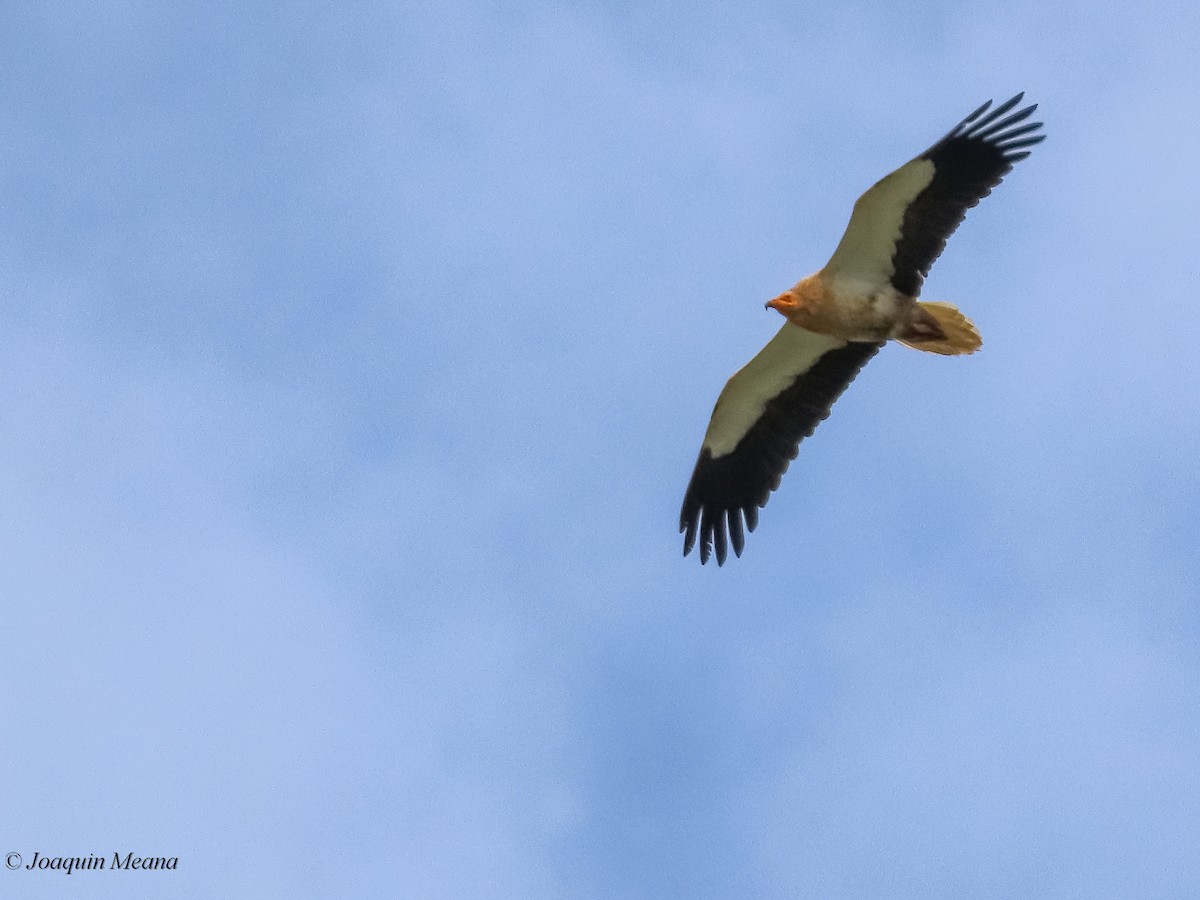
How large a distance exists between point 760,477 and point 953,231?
2785 mm

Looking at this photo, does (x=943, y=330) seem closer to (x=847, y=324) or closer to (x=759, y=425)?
(x=847, y=324)

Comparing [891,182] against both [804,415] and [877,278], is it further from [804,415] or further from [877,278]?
[804,415]

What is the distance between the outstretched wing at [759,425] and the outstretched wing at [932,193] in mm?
1003

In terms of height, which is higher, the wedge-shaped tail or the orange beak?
the orange beak

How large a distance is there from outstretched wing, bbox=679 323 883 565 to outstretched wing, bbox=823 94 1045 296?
100cm

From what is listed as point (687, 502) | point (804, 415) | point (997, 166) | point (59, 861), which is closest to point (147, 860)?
point (59, 861)

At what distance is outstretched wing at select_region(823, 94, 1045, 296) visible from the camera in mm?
12094

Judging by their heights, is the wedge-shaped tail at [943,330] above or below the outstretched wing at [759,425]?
below

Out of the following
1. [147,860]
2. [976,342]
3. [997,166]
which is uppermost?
[997,166]

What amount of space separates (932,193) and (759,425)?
264cm

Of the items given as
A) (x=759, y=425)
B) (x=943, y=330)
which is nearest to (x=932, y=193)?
(x=943, y=330)

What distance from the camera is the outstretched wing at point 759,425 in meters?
13.2

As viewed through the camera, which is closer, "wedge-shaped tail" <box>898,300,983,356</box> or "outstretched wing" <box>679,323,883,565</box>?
"wedge-shaped tail" <box>898,300,983,356</box>

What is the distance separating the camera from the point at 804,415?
43.8 feet
